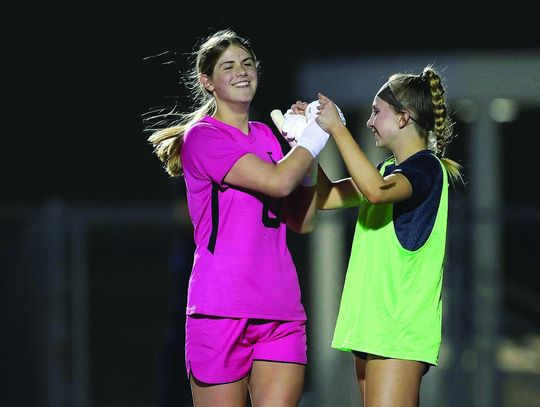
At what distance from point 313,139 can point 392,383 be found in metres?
0.66

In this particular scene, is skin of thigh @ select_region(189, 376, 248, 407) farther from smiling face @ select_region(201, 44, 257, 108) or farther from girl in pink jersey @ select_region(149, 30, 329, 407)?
smiling face @ select_region(201, 44, 257, 108)

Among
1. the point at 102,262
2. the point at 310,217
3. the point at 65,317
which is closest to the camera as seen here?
the point at 310,217

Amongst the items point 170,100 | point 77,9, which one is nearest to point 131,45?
point 77,9

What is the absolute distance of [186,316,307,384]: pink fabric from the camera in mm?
2891

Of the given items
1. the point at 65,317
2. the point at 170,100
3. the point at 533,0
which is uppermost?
the point at 533,0

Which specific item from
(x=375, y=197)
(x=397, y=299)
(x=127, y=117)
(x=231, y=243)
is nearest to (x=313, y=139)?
(x=375, y=197)

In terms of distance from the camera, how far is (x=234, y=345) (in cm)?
290

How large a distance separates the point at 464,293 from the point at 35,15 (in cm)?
699

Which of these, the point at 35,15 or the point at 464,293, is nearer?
the point at 464,293

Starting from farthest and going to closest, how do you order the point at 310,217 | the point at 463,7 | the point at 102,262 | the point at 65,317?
the point at 463,7 → the point at 102,262 → the point at 65,317 → the point at 310,217

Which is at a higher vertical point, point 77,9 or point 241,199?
point 77,9

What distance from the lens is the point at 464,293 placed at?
6941 millimetres

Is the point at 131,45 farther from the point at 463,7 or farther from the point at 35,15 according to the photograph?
the point at 463,7

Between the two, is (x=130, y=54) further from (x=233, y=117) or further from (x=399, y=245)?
(x=399, y=245)
